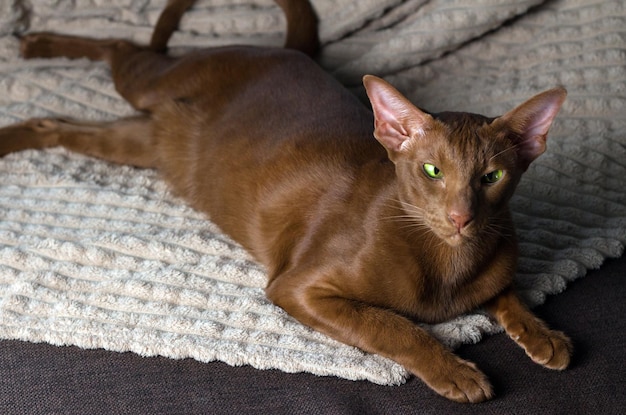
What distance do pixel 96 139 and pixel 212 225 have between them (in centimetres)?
40

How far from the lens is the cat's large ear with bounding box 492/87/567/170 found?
59.5 inches

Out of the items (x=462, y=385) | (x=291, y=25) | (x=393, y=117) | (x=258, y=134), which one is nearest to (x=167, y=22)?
(x=291, y=25)

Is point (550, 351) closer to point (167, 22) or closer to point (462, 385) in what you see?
point (462, 385)

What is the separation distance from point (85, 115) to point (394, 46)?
2.67 feet

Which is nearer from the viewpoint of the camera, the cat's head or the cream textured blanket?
the cat's head

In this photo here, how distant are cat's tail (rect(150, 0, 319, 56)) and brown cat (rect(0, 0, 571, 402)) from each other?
0.52 ft

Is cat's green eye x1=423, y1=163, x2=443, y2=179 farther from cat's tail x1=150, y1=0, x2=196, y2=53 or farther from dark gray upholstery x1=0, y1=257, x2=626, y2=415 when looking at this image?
cat's tail x1=150, y1=0, x2=196, y2=53

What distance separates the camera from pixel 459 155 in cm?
150

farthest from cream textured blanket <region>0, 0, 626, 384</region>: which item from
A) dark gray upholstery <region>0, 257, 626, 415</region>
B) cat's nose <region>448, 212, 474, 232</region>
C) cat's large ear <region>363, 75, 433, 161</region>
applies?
cat's large ear <region>363, 75, 433, 161</region>

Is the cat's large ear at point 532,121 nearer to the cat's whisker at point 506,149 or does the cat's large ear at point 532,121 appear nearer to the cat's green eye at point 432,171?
the cat's whisker at point 506,149

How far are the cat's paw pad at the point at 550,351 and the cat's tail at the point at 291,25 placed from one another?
1.06m

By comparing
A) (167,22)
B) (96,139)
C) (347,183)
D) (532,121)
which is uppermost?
(532,121)

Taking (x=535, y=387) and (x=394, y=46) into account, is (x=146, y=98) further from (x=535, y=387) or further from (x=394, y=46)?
(x=535, y=387)

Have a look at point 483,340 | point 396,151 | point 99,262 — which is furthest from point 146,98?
point 483,340
